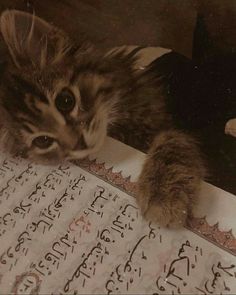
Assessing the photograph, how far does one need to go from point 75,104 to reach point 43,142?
8 centimetres

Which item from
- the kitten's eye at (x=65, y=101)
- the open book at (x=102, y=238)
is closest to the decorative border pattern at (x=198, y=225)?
the open book at (x=102, y=238)

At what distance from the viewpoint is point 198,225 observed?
1.76ft

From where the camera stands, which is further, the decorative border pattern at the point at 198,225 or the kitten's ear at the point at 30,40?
the kitten's ear at the point at 30,40

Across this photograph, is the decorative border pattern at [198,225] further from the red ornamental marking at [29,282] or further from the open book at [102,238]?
the red ornamental marking at [29,282]

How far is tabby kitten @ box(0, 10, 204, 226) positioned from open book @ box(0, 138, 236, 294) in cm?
3

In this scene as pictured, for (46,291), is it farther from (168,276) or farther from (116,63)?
(116,63)

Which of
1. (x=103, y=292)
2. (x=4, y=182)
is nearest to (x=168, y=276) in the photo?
(x=103, y=292)

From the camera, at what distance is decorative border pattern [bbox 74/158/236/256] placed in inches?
20.3

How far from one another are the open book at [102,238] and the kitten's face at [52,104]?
4cm

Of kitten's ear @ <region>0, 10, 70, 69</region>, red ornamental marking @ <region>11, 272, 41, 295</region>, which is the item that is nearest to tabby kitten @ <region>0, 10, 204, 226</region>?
kitten's ear @ <region>0, 10, 70, 69</region>

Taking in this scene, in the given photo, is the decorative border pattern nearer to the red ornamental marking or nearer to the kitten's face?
the kitten's face

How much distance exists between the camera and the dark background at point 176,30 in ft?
2.13

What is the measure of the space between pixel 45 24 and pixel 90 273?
0.40 metres

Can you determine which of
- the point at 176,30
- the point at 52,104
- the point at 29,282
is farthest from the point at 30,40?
the point at 29,282
